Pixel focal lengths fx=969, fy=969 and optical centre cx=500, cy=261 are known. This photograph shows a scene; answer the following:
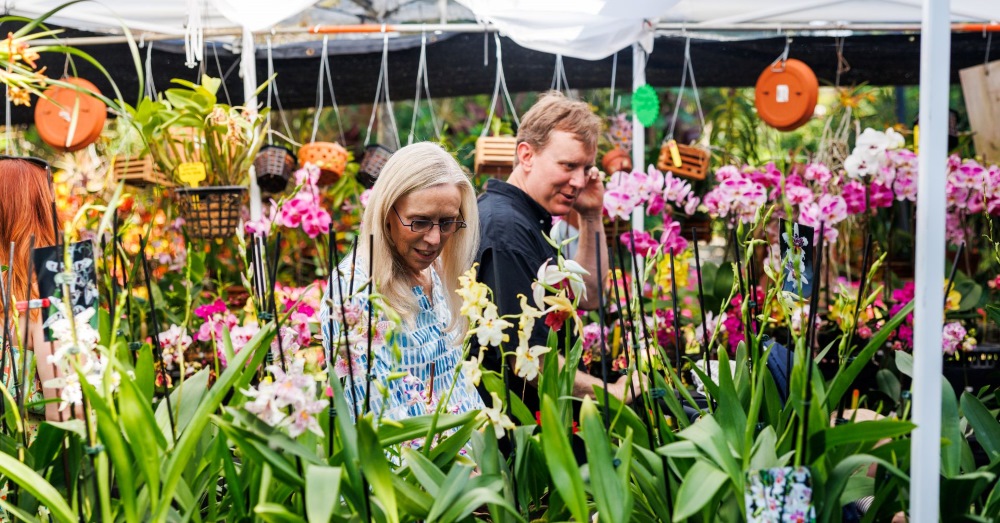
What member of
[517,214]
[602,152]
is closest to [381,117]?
[602,152]

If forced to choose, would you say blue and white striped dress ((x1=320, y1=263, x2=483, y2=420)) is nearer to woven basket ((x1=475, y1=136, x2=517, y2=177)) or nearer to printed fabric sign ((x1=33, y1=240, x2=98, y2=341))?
printed fabric sign ((x1=33, y1=240, x2=98, y2=341))

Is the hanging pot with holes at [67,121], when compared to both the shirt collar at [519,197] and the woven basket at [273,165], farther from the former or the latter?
the shirt collar at [519,197]

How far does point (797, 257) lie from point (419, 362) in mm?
751

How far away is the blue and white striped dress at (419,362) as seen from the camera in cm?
166

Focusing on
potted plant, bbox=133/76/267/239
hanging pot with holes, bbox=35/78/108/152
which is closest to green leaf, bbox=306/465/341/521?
potted plant, bbox=133/76/267/239

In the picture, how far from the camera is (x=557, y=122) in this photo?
251 cm

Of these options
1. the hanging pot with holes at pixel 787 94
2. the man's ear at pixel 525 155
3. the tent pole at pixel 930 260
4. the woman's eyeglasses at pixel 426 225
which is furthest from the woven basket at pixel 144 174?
the tent pole at pixel 930 260

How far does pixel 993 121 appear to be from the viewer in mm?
3914

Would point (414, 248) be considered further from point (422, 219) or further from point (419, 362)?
point (419, 362)

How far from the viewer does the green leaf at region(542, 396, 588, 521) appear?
121 centimetres

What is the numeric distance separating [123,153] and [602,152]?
2.41 m

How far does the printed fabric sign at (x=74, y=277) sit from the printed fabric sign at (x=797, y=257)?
0.94 metres

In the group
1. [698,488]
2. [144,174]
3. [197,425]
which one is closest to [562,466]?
[698,488]

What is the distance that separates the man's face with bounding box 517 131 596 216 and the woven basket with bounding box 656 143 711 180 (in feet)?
4.71
